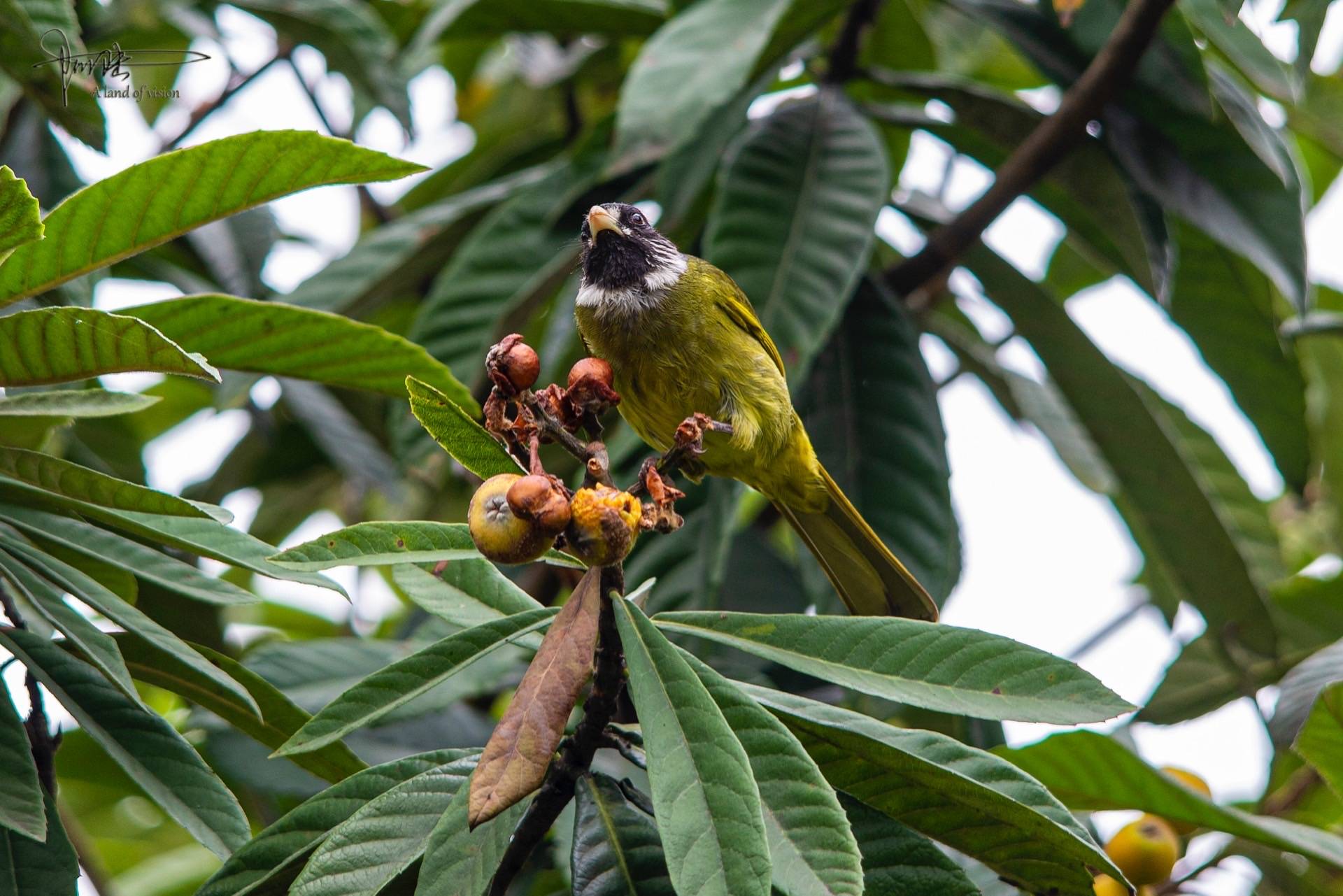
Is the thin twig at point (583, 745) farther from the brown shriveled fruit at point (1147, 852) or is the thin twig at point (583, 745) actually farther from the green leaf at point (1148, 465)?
the green leaf at point (1148, 465)

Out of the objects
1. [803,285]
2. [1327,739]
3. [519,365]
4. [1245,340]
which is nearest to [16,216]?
[519,365]

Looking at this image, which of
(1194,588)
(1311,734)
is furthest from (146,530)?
(1194,588)

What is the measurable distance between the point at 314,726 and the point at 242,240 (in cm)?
223

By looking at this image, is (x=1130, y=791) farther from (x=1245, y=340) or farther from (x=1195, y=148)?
(x=1195, y=148)

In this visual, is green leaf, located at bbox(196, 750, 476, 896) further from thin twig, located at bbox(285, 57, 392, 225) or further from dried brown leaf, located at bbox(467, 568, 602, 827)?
thin twig, located at bbox(285, 57, 392, 225)

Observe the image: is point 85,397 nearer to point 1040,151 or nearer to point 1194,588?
point 1040,151

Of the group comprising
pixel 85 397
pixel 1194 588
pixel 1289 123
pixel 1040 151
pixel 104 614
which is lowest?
pixel 104 614

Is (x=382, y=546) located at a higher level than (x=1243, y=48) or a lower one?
lower

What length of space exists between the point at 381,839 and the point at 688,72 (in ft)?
5.31

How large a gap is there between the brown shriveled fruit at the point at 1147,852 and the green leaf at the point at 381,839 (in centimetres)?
119

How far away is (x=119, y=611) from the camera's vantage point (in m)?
1.46

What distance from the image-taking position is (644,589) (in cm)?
152

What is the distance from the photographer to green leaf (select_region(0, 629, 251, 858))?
1463 millimetres

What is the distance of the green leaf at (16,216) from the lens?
124 cm
